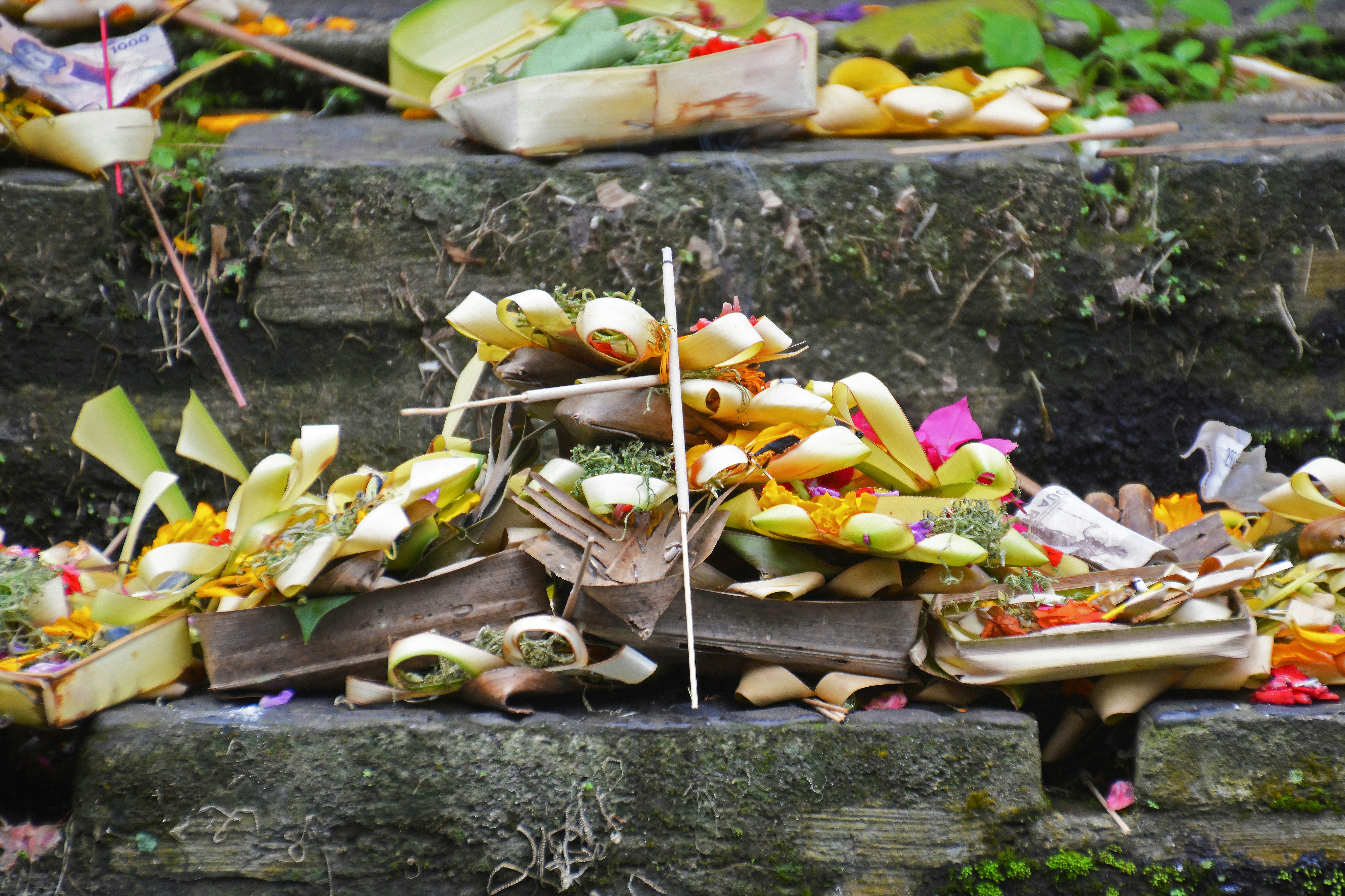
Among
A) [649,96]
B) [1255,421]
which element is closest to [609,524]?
[649,96]

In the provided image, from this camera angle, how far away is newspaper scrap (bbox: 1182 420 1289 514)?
59.1 inches

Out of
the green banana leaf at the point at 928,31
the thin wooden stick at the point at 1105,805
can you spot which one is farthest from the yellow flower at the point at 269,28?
the thin wooden stick at the point at 1105,805

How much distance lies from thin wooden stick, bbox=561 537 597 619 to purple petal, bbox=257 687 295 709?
1.28 feet

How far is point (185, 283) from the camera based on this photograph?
175 cm

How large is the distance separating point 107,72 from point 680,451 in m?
1.53

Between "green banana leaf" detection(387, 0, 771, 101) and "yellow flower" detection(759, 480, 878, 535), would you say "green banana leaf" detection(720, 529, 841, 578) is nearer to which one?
"yellow flower" detection(759, 480, 878, 535)

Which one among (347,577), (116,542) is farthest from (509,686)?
(116,542)

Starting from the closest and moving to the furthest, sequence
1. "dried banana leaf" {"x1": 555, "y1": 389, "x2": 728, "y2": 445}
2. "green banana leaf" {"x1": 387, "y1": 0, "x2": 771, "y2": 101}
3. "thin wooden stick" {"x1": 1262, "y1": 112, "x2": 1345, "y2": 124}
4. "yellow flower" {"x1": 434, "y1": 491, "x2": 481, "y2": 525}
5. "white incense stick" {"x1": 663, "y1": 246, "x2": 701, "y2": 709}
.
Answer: "white incense stick" {"x1": 663, "y1": 246, "x2": 701, "y2": 709} < "dried banana leaf" {"x1": 555, "y1": 389, "x2": 728, "y2": 445} < "yellow flower" {"x1": 434, "y1": 491, "x2": 481, "y2": 525} < "thin wooden stick" {"x1": 1262, "y1": 112, "x2": 1345, "y2": 124} < "green banana leaf" {"x1": 387, "y1": 0, "x2": 771, "y2": 101}

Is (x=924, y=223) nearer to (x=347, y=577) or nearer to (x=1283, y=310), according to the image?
(x=1283, y=310)

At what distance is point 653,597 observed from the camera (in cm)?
109

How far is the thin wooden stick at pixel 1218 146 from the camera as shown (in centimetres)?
176

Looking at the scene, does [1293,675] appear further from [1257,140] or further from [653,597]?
[1257,140]

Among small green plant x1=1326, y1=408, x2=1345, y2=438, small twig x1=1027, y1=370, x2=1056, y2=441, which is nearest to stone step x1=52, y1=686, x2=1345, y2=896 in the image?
small twig x1=1027, y1=370, x2=1056, y2=441

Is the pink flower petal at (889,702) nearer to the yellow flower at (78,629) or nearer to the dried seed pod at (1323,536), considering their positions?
the dried seed pod at (1323,536)
